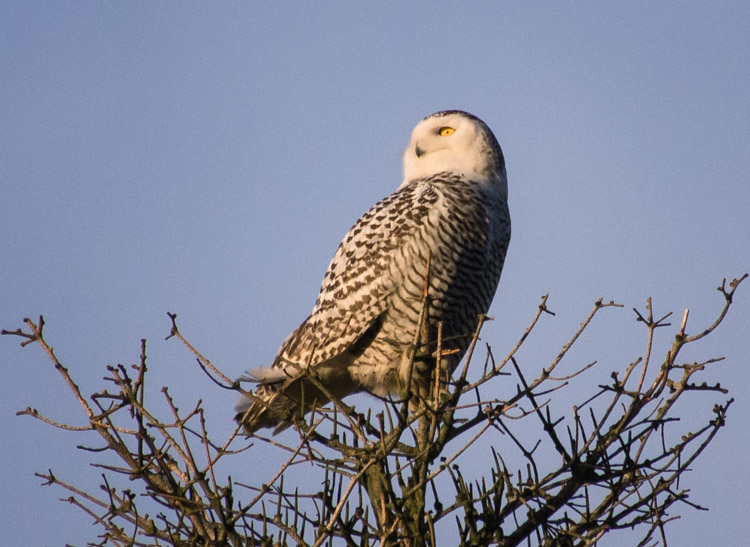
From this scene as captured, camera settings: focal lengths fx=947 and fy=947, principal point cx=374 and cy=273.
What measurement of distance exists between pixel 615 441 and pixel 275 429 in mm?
2086

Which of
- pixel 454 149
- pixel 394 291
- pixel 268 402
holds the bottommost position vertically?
pixel 268 402

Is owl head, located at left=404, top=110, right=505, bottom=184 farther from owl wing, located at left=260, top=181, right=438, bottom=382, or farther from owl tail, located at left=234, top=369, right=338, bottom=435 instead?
owl tail, located at left=234, top=369, right=338, bottom=435

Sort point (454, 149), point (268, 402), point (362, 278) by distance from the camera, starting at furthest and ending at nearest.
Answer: point (454, 149) → point (362, 278) → point (268, 402)

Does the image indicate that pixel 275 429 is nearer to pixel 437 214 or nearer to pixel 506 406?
pixel 437 214

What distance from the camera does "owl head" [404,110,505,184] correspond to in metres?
5.38

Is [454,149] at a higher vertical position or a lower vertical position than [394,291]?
higher

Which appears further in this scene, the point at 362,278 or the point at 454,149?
the point at 454,149

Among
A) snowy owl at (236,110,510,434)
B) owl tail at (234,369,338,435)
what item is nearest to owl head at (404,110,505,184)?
snowy owl at (236,110,510,434)

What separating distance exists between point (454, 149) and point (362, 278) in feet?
3.92

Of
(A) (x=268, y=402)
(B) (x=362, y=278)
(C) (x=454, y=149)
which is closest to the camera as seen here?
(A) (x=268, y=402)

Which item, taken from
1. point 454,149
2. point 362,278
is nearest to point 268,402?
point 362,278

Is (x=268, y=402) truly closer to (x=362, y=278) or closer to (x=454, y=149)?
(x=362, y=278)

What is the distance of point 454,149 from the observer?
18.1ft

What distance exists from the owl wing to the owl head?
0.52m
